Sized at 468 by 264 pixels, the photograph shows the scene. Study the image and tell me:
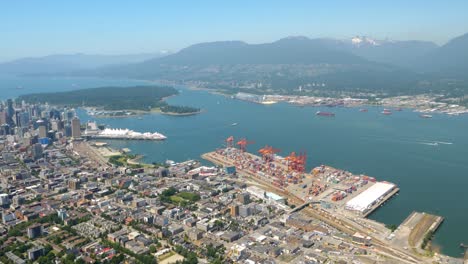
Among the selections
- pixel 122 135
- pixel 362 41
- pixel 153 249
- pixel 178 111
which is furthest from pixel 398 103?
pixel 362 41

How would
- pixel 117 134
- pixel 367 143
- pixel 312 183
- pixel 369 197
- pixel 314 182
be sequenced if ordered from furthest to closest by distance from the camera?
pixel 117 134
pixel 367 143
pixel 314 182
pixel 312 183
pixel 369 197

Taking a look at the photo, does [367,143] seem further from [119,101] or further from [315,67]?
[315,67]

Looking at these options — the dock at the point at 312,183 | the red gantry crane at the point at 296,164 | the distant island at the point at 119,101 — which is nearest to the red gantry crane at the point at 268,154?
the dock at the point at 312,183

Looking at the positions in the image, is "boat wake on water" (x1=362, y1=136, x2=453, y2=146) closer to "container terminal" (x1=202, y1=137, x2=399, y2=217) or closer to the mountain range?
"container terminal" (x1=202, y1=137, x2=399, y2=217)

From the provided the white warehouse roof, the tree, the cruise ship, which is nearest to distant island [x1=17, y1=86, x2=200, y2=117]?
the cruise ship

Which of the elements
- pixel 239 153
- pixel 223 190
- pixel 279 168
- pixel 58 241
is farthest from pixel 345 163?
pixel 58 241

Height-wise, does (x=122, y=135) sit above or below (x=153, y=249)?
above
